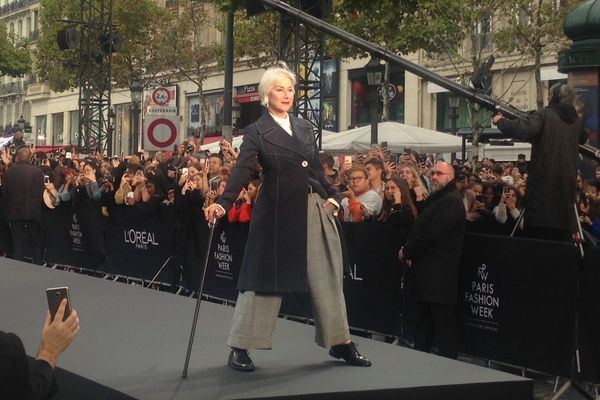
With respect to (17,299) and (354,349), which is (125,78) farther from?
(354,349)

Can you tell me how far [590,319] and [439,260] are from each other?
145cm

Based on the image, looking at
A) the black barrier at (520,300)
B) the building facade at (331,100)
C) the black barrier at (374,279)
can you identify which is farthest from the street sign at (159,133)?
the black barrier at (520,300)

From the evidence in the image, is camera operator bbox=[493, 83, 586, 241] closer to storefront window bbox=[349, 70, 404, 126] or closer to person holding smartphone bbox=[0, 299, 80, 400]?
person holding smartphone bbox=[0, 299, 80, 400]

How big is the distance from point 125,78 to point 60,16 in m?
5.54

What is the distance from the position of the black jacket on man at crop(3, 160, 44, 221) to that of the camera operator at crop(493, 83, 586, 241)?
33.9 feet

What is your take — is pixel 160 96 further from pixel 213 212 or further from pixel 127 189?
pixel 213 212

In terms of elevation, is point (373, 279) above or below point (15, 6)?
below

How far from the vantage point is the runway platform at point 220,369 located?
21.8ft

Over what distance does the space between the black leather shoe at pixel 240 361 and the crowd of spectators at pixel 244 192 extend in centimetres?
103

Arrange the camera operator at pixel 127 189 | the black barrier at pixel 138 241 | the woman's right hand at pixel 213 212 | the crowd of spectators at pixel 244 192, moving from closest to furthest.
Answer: the woman's right hand at pixel 213 212 → the crowd of spectators at pixel 244 192 → the black barrier at pixel 138 241 → the camera operator at pixel 127 189

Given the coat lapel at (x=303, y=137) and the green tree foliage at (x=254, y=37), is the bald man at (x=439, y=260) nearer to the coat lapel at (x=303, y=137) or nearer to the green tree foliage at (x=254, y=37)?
the coat lapel at (x=303, y=137)

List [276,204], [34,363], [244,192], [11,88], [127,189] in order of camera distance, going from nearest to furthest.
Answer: [34,363], [276,204], [244,192], [127,189], [11,88]

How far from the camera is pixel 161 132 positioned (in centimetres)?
1908

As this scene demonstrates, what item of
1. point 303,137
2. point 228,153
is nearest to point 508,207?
point 228,153
